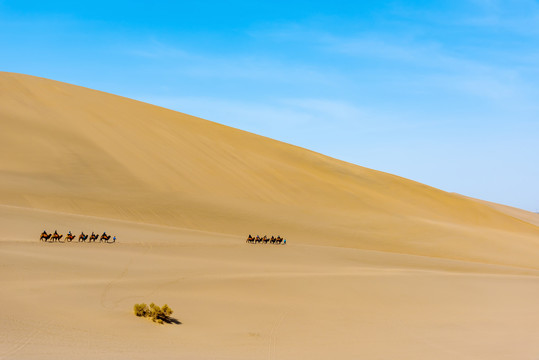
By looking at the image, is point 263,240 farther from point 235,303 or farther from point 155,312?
point 155,312

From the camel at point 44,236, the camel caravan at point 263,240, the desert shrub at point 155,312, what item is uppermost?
the camel caravan at point 263,240

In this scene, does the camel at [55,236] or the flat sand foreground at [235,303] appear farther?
the camel at [55,236]

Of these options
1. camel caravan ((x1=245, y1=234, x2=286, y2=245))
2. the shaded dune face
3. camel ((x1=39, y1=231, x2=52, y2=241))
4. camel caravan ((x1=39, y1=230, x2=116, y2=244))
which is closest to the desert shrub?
camel ((x1=39, y1=231, x2=52, y2=241))

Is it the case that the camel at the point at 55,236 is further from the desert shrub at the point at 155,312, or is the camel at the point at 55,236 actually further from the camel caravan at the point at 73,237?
the desert shrub at the point at 155,312

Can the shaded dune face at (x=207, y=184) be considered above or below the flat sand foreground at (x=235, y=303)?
above

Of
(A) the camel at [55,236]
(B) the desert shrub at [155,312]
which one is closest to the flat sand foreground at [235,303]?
(B) the desert shrub at [155,312]

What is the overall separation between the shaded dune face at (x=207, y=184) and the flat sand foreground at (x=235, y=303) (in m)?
5.51

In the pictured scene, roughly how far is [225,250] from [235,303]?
8509mm

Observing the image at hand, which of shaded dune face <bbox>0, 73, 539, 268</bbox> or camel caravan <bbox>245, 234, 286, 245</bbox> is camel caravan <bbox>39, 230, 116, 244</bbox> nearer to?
shaded dune face <bbox>0, 73, 539, 268</bbox>

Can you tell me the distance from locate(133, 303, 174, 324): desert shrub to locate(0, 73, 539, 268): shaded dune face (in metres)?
15.7

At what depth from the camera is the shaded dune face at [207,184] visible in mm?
28484

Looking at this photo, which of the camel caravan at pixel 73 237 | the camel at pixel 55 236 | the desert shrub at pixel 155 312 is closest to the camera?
the desert shrub at pixel 155 312

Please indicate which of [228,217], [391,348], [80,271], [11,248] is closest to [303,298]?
[391,348]

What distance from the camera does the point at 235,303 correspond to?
13.4 metres
